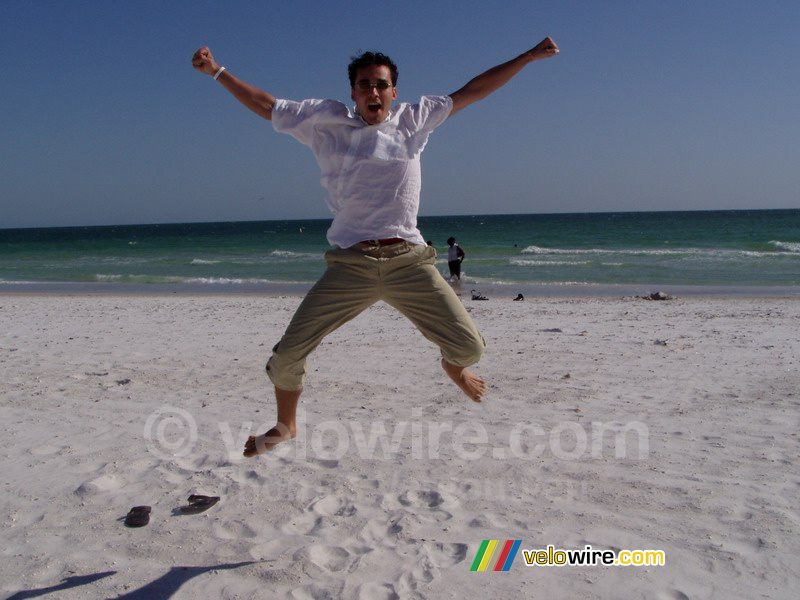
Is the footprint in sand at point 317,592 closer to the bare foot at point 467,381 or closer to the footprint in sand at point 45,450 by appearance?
the bare foot at point 467,381

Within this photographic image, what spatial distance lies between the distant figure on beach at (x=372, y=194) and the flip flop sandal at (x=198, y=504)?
115 centimetres

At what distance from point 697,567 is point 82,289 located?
2265 cm

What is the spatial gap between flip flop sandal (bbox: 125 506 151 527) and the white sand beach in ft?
0.20

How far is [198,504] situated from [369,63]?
287 cm

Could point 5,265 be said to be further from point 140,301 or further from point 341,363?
point 341,363

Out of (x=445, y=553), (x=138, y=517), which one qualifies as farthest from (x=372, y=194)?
(x=138, y=517)

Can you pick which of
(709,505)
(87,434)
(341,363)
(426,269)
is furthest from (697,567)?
(341,363)

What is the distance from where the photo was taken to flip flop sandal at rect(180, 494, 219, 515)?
4.60m

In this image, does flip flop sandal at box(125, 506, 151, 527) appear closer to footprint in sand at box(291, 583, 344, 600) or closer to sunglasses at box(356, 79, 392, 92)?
footprint in sand at box(291, 583, 344, 600)

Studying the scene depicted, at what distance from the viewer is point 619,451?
5.48m

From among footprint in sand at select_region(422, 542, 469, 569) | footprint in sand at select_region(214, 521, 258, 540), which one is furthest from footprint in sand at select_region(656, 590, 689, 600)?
footprint in sand at select_region(214, 521, 258, 540)

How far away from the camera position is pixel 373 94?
3.76 meters

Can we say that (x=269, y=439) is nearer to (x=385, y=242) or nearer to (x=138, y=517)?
(x=138, y=517)

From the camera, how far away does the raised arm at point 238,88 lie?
3691 mm
